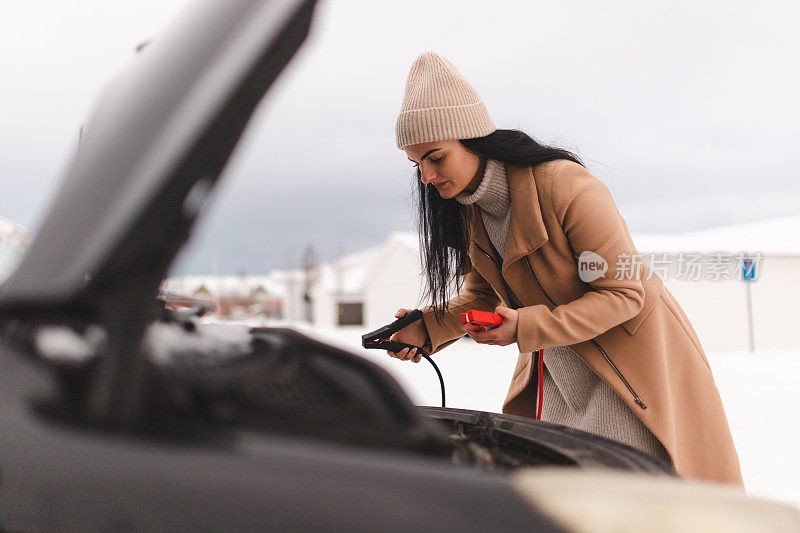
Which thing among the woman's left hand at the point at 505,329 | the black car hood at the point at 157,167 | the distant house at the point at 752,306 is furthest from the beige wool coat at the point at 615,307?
the distant house at the point at 752,306

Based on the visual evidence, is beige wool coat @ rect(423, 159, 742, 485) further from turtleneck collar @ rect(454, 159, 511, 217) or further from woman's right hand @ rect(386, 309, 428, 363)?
woman's right hand @ rect(386, 309, 428, 363)

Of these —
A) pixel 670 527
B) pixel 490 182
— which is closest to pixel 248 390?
pixel 670 527

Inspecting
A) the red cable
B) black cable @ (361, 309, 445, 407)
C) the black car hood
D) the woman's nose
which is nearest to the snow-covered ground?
black cable @ (361, 309, 445, 407)

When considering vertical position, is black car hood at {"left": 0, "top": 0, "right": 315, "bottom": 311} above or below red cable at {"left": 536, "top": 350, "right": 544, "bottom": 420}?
above

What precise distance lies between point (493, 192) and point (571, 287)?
30 centimetres

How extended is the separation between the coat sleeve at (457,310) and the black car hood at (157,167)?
1035 millimetres

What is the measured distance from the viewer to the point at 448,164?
4.48 feet

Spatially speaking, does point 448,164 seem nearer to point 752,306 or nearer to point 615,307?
point 615,307

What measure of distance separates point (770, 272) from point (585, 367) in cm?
1317

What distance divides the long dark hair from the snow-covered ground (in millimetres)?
317

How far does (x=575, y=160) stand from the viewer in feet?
4.63

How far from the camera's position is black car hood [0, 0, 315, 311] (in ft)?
1.56

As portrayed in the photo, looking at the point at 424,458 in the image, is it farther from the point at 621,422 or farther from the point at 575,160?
the point at 575,160

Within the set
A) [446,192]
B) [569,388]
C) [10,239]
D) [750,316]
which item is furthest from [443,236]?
[750,316]
